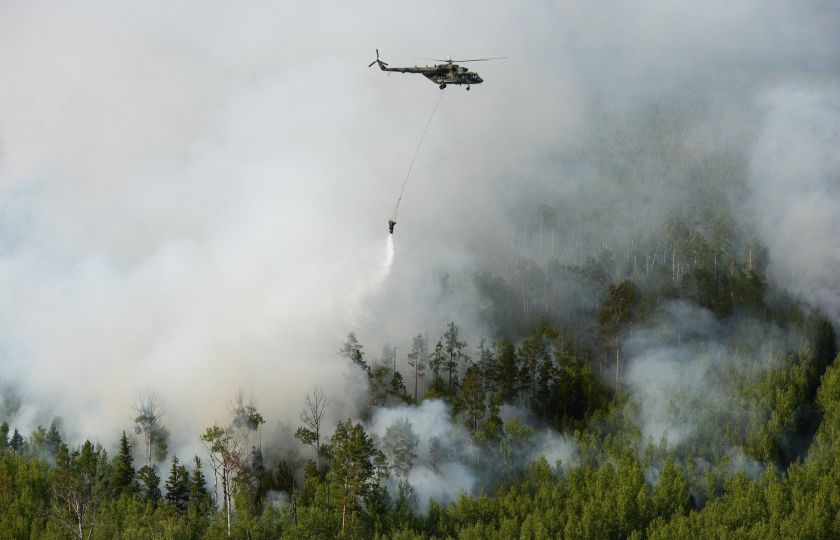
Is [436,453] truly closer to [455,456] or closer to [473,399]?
[455,456]

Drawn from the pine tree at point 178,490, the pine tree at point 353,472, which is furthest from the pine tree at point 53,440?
the pine tree at point 353,472

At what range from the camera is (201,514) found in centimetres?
13125

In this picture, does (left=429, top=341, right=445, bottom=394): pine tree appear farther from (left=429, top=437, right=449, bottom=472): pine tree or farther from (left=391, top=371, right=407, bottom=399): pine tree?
(left=429, top=437, right=449, bottom=472): pine tree

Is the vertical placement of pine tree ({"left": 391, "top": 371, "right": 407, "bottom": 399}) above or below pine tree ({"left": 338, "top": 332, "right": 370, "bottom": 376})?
below

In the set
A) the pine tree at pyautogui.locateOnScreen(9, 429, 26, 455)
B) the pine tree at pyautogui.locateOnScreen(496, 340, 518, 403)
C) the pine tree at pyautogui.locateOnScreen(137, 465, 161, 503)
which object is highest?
the pine tree at pyautogui.locateOnScreen(9, 429, 26, 455)

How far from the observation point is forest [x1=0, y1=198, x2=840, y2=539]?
125 meters

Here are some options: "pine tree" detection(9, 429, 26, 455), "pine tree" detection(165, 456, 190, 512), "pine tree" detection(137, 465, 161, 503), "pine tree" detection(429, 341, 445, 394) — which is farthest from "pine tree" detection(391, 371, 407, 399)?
"pine tree" detection(9, 429, 26, 455)

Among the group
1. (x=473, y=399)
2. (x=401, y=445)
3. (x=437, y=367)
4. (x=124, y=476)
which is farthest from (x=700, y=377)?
(x=124, y=476)

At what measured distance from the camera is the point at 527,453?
484 ft

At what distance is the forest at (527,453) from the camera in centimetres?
12456

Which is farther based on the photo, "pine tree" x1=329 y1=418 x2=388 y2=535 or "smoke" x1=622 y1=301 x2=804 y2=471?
"smoke" x1=622 y1=301 x2=804 y2=471

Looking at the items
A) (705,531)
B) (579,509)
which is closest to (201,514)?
(579,509)

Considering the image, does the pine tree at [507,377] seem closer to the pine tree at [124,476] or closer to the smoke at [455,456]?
the smoke at [455,456]

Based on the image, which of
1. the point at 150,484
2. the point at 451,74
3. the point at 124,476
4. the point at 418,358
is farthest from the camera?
the point at 418,358
